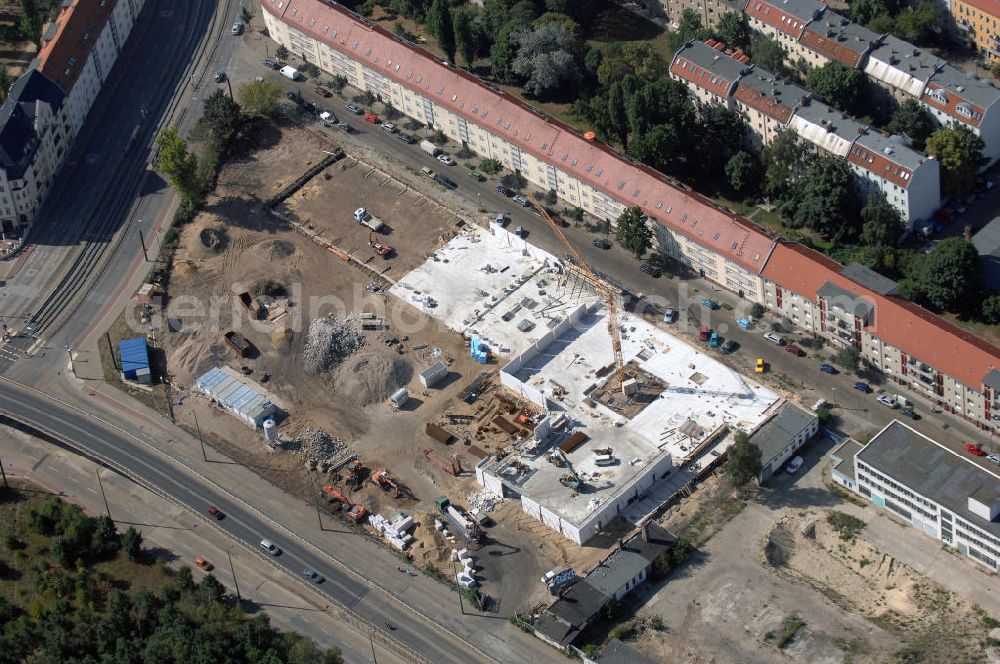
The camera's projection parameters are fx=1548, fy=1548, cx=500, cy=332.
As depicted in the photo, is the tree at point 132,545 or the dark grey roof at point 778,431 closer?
the tree at point 132,545

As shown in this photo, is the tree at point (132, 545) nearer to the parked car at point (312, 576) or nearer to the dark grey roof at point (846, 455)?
the parked car at point (312, 576)

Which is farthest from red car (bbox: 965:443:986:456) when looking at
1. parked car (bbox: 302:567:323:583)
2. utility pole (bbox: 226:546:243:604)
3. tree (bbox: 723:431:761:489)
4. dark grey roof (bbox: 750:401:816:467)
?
→ utility pole (bbox: 226:546:243:604)

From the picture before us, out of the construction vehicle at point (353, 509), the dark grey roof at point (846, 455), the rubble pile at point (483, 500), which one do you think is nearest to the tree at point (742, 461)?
the dark grey roof at point (846, 455)

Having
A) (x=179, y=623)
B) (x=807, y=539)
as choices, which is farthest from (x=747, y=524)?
(x=179, y=623)

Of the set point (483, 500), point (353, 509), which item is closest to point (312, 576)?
point (353, 509)

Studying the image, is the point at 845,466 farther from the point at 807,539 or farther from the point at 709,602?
the point at 709,602

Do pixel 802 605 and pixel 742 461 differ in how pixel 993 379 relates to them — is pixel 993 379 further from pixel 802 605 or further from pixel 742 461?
pixel 802 605

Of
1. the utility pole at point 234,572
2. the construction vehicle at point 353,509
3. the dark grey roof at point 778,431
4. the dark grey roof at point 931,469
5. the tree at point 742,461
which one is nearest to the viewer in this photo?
the dark grey roof at point 931,469

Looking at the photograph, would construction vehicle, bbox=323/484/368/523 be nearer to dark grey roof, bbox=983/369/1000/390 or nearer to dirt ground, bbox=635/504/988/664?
dirt ground, bbox=635/504/988/664
